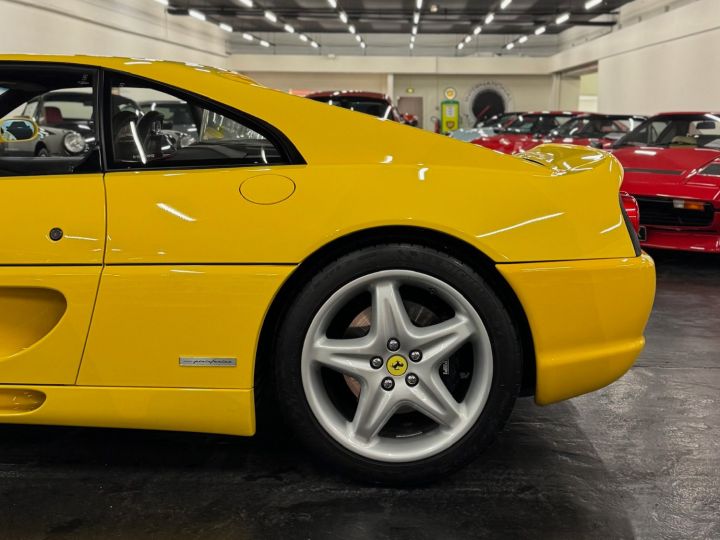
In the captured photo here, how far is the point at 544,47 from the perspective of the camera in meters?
31.3

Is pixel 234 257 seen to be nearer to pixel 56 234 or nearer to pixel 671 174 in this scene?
pixel 56 234

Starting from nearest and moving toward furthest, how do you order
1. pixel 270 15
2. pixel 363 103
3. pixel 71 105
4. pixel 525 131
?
pixel 363 103, pixel 525 131, pixel 71 105, pixel 270 15

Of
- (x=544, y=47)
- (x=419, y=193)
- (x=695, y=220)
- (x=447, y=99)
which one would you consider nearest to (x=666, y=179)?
(x=695, y=220)

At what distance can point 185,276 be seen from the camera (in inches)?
68.7

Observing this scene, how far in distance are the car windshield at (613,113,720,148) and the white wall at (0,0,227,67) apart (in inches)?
447

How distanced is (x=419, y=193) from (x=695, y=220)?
3.88 m

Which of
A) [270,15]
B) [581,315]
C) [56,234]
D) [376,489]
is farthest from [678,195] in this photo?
[270,15]

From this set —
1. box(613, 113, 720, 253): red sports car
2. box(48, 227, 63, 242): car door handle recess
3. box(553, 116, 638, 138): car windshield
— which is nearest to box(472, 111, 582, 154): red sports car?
box(553, 116, 638, 138): car windshield

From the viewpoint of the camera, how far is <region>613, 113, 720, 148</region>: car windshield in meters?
6.43

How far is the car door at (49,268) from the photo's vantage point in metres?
1.76

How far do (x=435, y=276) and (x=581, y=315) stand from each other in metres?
0.43

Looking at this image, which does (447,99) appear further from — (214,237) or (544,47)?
(214,237)

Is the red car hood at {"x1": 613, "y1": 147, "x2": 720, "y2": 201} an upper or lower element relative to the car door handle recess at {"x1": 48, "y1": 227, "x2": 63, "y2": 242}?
lower

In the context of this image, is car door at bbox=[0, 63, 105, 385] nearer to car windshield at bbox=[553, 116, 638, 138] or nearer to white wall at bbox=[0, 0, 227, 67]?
car windshield at bbox=[553, 116, 638, 138]
